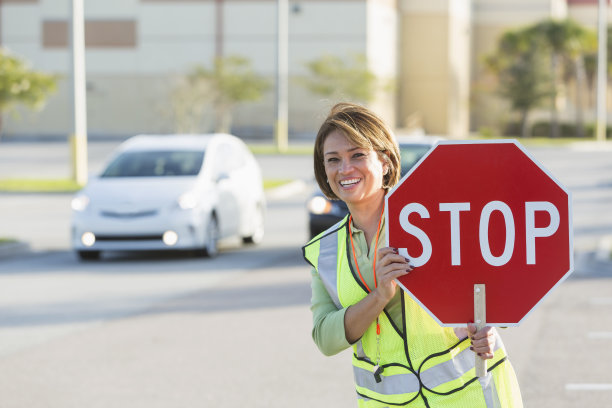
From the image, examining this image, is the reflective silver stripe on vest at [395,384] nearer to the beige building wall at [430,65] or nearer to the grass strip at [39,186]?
the grass strip at [39,186]

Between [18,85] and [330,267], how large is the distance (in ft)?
59.5

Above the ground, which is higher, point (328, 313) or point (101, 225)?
point (328, 313)

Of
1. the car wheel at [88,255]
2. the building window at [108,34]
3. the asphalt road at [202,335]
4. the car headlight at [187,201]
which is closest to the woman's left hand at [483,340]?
the asphalt road at [202,335]

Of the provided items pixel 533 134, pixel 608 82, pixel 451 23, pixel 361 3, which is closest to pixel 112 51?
pixel 361 3

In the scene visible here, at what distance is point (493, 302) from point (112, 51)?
66.8 m

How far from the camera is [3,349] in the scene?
872 centimetres

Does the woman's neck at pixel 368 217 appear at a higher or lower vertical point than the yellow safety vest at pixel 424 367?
higher

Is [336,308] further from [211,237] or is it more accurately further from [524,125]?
[524,125]

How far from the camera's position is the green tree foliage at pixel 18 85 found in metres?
20.5

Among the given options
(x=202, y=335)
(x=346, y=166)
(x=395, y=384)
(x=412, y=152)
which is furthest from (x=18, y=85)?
(x=395, y=384)

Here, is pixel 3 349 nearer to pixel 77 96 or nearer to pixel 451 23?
pixel 77 96

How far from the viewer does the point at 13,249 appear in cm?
1527

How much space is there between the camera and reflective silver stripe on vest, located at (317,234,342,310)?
11.3 ft

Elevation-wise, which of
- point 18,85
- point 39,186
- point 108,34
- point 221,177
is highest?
point 108,34
